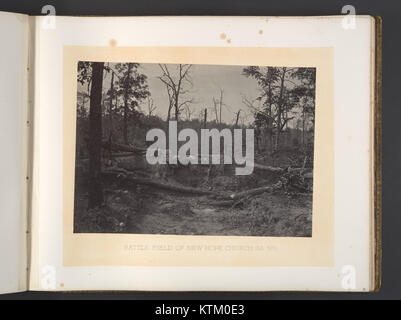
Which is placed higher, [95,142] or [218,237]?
[95,142]

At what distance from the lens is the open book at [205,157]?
1.98 ft

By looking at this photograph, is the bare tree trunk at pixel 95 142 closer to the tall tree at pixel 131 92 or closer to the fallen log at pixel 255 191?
the tall tree at pixel 131 92

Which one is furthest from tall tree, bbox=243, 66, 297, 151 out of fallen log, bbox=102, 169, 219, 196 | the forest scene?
fallen log, bbox=102, 169, 219, 196

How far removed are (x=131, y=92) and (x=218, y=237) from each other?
23cm

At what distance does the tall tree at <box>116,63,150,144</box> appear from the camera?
24.0 inches

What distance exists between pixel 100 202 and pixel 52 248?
0.09 m

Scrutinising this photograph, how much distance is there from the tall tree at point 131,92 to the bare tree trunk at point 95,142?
29 mm

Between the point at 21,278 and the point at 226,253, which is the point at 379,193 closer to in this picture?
the point at 226,253

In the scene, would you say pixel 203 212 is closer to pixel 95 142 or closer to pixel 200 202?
pixel 200 202

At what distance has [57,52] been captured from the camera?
0.60m

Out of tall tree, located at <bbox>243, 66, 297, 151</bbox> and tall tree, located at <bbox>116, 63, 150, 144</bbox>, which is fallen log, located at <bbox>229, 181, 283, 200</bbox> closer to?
tall tree, located at <bbox>243, 66, 297, 151</bbox>

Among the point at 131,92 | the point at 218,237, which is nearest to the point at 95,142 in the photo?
the point at 131,92

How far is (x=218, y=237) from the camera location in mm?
613
